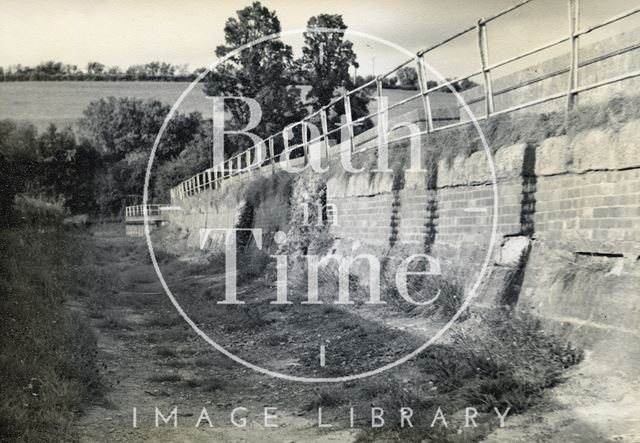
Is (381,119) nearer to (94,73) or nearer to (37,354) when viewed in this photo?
(94,73)

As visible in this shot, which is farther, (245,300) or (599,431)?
(245,300)

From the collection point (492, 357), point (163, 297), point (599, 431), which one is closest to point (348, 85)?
point (163, 297)

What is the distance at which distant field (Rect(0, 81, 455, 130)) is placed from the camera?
721 centimetres

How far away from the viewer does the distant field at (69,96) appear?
7.21 meters

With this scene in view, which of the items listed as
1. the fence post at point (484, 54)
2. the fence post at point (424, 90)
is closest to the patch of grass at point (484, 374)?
the fence post at point (484, 54)

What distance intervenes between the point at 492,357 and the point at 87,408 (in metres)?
3.18

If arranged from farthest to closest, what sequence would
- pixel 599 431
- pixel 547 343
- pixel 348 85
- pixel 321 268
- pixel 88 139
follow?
1. pixel 88 139
2. pixel 348 85
3. pixel 321 268
4. pixel 547 343
5. pixel 599 431

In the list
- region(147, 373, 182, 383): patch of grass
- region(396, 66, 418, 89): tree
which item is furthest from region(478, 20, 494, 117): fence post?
region(147, 373, 182, 383): patch of grass

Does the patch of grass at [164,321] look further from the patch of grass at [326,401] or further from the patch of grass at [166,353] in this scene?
the patch of grass at [326,401]

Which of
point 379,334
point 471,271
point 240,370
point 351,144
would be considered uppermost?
point 351,144

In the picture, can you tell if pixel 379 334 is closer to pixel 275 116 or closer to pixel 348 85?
pixel 348 85

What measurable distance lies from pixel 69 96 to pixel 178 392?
6407 millimetres

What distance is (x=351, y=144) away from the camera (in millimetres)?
9789

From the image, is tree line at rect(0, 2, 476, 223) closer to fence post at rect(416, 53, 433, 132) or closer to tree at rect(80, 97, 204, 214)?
tree at rect(80, 97, 204, 214)
